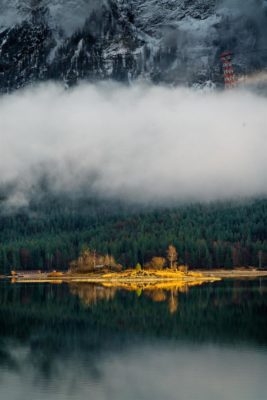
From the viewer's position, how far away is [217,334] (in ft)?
261

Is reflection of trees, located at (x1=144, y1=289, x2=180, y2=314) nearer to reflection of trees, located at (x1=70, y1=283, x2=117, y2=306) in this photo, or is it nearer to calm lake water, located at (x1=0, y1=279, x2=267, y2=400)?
calm lake water, located at (x1=0, y1=279, x2=267, y2=400)

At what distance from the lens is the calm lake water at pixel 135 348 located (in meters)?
56.1

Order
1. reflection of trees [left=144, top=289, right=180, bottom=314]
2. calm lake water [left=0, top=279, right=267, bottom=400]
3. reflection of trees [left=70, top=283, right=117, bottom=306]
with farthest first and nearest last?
1. reflection of trees [left=70, top=283, right=117, bottom=306]
2. reflection of trees [left=144, top=289, right=180, bottom=314]
3. calm lake water [left=0, top=279, right=267, bottom=400]

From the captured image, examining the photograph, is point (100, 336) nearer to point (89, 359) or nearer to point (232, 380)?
point (89, 359)

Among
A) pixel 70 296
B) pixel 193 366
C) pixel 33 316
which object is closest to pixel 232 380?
pixel 193 366

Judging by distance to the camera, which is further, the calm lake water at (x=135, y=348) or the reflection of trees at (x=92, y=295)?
the reflection of trees at (x=92, y=295)

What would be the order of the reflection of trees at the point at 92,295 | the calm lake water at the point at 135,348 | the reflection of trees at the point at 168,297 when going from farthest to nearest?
the reflection of trees at the point at 92,295 < the reflection of trees at the point at 168,297 < the calm lake water at the point at 135,348

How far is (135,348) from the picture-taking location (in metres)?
72.7

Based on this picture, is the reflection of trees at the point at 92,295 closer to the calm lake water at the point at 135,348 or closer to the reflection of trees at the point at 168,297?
the calm lake water at the point at 135,348

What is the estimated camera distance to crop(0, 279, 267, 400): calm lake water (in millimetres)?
A: 56062

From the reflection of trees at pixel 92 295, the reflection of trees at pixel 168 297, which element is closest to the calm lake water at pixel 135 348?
the reflection of trees at pixel 168 297

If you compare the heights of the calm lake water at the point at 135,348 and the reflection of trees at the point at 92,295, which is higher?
the reflection of trees at the point at 92,295

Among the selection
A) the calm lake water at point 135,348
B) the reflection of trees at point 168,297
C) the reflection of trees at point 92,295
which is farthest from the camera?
the reflection of trees at point 92,295

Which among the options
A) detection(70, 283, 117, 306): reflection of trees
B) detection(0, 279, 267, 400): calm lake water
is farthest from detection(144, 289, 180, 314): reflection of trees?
detection(70, 283, 117, 306): reflection of trees
